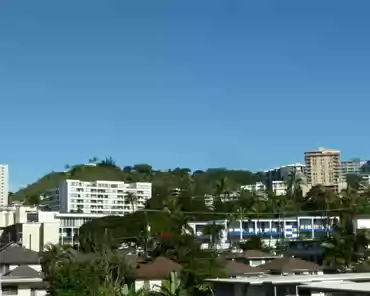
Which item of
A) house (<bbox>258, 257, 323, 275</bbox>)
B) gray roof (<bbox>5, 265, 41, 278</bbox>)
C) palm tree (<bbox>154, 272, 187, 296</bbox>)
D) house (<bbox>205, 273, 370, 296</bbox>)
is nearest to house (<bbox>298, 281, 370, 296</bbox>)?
house (<bbox>205, 273, 370, 296</bbox>)

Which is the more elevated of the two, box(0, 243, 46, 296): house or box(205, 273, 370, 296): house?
box(205, 273, 370, 296): house

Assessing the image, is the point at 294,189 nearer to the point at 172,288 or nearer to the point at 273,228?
the point at 273,228

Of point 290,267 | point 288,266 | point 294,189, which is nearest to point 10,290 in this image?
point 288,266

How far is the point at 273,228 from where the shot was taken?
127438mm

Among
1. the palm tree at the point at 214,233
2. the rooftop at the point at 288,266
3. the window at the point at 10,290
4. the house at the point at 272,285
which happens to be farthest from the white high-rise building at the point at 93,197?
the house at the point at 272,285

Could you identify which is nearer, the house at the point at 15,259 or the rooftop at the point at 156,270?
the rooftop at the point at 156,270

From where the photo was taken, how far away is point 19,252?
185ft

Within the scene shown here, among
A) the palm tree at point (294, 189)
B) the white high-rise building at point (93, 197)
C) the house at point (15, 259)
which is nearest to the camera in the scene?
the house at point (15, 259)

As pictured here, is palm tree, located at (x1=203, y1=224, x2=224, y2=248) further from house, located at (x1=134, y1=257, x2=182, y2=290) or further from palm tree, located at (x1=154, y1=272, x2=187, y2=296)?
palm tree, located at (x1=154, y1=272, x2=187, y2=296)

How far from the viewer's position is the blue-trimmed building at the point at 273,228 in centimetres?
11837

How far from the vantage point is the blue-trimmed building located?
388 feet

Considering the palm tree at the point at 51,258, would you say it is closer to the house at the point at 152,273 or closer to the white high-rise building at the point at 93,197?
the house at the point at 152,273

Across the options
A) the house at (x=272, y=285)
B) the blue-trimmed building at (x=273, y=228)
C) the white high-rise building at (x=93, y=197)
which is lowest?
the blue-trimmed building at (x=273, y=228)

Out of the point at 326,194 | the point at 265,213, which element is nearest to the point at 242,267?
the point at 265,213
